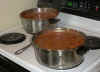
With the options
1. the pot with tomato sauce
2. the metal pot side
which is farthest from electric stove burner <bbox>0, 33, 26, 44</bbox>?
the metal pot side

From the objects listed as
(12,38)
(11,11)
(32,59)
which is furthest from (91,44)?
(11,11)

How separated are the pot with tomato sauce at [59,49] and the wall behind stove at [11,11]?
0.32m

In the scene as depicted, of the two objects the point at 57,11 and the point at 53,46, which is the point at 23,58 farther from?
the point at 57,11

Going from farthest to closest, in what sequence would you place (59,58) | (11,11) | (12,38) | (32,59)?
(11,11) → (12,38) → (32,59) → (59,58)

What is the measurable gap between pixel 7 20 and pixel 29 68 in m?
0.45

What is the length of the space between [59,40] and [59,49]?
0.12 meters

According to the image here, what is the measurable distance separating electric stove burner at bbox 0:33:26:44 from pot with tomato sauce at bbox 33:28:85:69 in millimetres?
144

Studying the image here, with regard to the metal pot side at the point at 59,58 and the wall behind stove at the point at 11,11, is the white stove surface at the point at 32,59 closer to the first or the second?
the metal pot side at the point at 59,58

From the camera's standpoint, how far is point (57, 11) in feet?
3.65

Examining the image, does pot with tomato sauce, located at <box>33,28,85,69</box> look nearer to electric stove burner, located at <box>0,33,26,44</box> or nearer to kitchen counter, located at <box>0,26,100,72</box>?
kitchen counter, located at <box>0,26,100,72</box>

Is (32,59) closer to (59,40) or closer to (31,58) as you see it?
(31,58)

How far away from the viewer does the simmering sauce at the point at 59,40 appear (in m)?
0.82

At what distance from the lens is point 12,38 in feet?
3.36

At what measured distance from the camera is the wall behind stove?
113 centimetres
